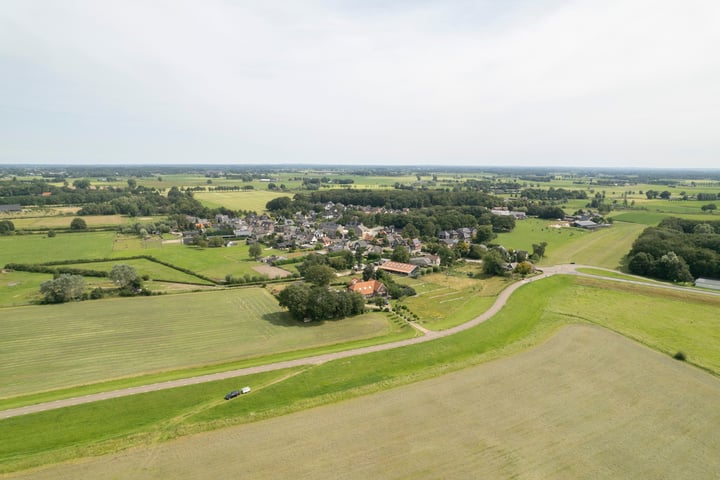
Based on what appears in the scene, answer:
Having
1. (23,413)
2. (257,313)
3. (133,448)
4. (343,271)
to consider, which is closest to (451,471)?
(133,448)

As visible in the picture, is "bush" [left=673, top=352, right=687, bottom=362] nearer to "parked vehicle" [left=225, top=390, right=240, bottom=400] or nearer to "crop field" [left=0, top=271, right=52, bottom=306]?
"parked vehicle" [left=225, top=390, right=240, bottom=400]

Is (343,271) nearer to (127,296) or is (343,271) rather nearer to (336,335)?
(336,335)

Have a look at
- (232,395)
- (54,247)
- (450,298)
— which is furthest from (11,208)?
(450,298)

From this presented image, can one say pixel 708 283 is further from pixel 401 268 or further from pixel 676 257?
pixel 401 268

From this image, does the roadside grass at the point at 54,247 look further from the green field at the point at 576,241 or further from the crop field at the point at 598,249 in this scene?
the crop field at the point at 598,249

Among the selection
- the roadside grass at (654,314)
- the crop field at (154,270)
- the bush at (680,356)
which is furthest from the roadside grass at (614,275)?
the crop field at (154,270)

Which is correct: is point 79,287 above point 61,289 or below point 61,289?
below
